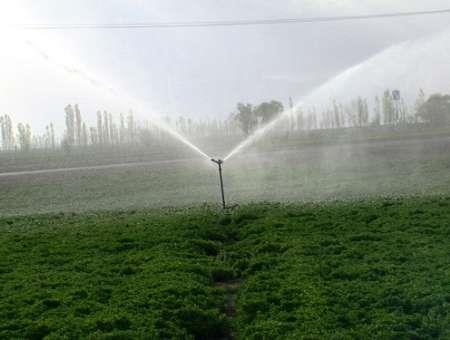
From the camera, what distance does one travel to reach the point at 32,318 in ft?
32.7

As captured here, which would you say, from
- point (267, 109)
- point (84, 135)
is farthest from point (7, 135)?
point (267, 109)

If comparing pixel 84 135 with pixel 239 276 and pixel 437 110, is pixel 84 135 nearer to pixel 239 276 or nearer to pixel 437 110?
pixel 437 110

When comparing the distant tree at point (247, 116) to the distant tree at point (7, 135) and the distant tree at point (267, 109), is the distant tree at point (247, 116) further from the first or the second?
the distant tree at point (7, 135)

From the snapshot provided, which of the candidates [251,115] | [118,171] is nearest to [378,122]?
[251,115]

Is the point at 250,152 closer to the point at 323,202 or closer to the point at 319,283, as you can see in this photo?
the point at 323,202

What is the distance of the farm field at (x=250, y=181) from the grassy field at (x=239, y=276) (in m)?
6.56

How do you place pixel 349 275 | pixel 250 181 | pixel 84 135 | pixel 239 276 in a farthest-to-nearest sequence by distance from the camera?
pixel 84 135, pixel 250 181, pixel 239 276, pixel 349 275

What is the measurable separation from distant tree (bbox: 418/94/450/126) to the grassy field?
6958 cm

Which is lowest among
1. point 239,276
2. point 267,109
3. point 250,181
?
point 239,276

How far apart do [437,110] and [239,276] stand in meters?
79.2

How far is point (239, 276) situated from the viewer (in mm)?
13320

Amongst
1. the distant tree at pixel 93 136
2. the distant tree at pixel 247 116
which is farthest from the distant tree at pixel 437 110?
the distant tree at pixel 93 136

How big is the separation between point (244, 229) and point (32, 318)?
8.53 metres

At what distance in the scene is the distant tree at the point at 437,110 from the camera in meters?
84.0
